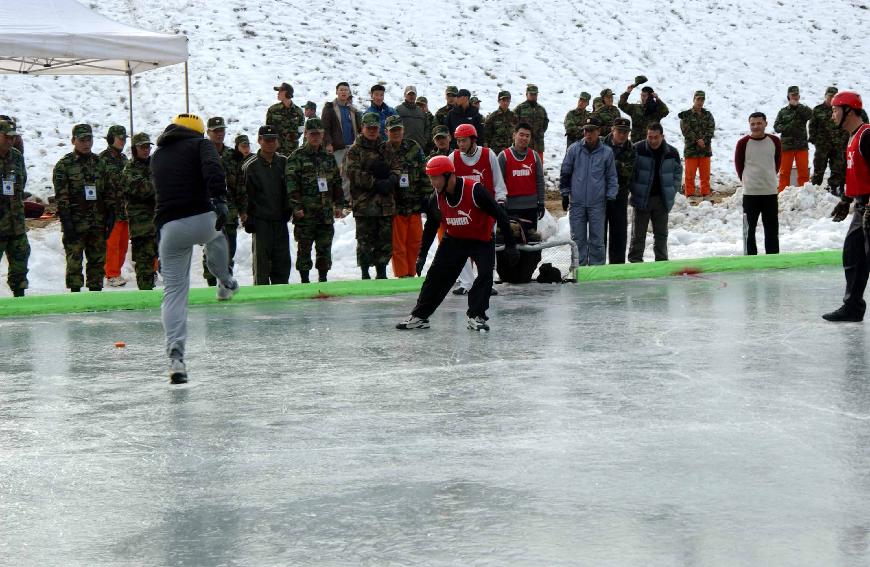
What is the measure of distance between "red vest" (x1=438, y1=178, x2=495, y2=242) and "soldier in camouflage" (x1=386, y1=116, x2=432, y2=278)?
353cm

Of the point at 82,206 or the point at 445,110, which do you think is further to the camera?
the point at 445,110

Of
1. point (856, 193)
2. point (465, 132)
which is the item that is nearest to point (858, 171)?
point (856, 193)

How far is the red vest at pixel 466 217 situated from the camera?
10305 mm

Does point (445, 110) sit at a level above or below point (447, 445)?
above

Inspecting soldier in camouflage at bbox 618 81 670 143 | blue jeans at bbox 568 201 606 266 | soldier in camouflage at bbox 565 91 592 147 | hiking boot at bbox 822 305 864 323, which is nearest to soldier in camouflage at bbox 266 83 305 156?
soldier in camouflage at bbox 565 91 592 147

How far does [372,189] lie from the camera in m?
13.8

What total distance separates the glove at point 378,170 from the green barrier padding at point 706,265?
243 cm

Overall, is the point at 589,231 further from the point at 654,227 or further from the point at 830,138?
the point at 830,138

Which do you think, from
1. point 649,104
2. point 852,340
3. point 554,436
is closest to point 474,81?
point 649,104

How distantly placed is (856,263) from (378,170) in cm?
563

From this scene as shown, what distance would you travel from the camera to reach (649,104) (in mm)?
20672

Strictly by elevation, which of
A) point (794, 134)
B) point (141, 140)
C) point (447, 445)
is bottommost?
point (447, 445)

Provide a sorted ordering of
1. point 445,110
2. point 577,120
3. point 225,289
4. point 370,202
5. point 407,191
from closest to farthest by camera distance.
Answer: point 225,289 < point 370,202 < point 407,191 < point 445,110 < point 577,120

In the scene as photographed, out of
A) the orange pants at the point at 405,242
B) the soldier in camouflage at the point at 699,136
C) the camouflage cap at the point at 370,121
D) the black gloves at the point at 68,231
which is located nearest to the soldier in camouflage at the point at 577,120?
the soldier in camouflage at the point at 699,136
